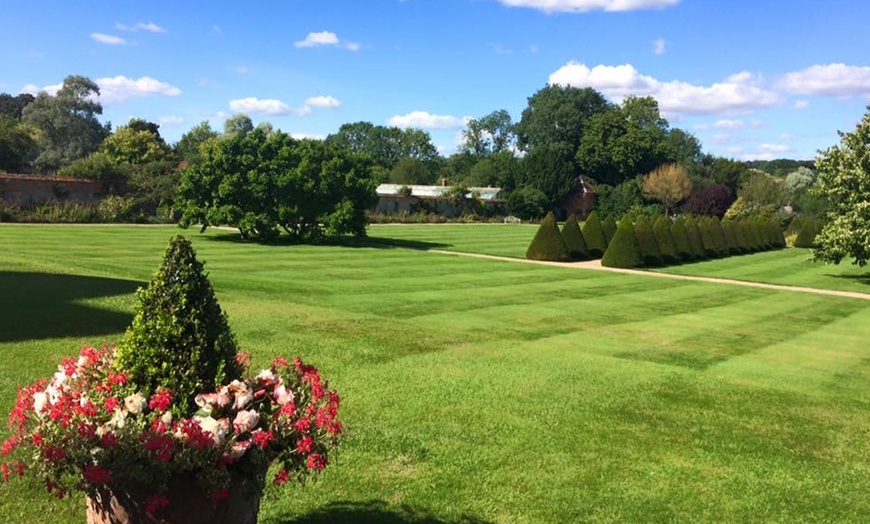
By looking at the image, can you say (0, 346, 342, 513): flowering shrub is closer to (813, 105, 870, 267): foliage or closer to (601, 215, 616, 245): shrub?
(813, 105, 870, 267): foliage

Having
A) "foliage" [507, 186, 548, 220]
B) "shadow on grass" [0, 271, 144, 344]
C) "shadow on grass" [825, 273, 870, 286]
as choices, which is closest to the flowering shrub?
"shadow on grass" [0, 271, 144, 344]

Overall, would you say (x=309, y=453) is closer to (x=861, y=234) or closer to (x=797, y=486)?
(x=797, y=486)

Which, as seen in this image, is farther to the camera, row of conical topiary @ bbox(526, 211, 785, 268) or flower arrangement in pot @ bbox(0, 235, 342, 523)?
row of conical topiary @ bbox(526, 211, 785, 268)

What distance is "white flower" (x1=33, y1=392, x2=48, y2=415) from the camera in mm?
3346

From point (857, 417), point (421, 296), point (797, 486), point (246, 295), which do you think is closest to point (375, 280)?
point (421, 296)

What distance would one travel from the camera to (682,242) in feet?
123

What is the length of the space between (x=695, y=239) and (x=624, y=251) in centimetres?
889

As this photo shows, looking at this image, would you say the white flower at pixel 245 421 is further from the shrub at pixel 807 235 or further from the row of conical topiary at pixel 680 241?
the shrub at pixel 807 235

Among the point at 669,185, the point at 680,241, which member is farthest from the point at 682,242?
the point at 669,185

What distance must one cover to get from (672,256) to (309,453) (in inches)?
1389

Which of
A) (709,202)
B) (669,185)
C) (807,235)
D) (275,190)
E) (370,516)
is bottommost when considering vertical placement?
(370,516)

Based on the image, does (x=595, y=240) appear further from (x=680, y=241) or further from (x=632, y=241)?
(x=680, y=241)

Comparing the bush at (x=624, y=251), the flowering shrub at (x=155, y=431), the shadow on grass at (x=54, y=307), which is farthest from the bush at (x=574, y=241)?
the flowering shrub at (x=155, y=431)

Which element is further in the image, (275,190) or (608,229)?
(608,229)
